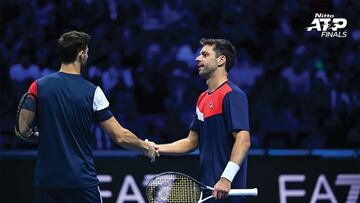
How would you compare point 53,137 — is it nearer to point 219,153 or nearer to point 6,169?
point 219,153

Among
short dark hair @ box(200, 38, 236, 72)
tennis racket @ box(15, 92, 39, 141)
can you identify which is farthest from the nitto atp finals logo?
tennis racket @ box(15, 92, 39, 141)

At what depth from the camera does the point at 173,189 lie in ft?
16.3

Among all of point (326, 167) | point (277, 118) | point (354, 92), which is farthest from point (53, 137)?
point (354, 92)

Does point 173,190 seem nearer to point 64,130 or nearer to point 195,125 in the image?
point 195,125

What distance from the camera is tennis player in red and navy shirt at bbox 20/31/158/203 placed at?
4586 millimetres

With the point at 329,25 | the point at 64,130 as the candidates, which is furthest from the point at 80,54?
the point at 329,25

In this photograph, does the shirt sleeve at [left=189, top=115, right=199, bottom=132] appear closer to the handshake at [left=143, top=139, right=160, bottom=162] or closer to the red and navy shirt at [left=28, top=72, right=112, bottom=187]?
the handshake at [left=143, top=139, right=160, bottom=162]

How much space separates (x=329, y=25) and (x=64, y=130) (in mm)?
5197

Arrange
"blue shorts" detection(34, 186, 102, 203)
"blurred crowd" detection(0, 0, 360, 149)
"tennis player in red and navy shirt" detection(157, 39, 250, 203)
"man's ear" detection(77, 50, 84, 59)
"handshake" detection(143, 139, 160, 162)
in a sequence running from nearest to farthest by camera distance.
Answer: "blue shorts" detection(34, 186, 102, 203)
"man's ear" detection(77, 50, 84, 59)
"tennis player in red and navy shirt" detection(157, 39, 250, 203)
"handshake" detection(143, 139, 160, 162)
"blurred crowd" detection(0, 0, 360, 149)

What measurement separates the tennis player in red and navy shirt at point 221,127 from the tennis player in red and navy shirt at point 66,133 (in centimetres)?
84

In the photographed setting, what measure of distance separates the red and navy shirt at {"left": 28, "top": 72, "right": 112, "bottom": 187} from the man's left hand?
831mm

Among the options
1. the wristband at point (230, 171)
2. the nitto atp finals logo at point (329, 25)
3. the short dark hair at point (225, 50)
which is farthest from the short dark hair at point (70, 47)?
the nitto atp finals logo at point (329, 25)

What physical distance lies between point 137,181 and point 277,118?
6.93ft

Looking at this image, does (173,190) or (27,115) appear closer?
(27,115)
